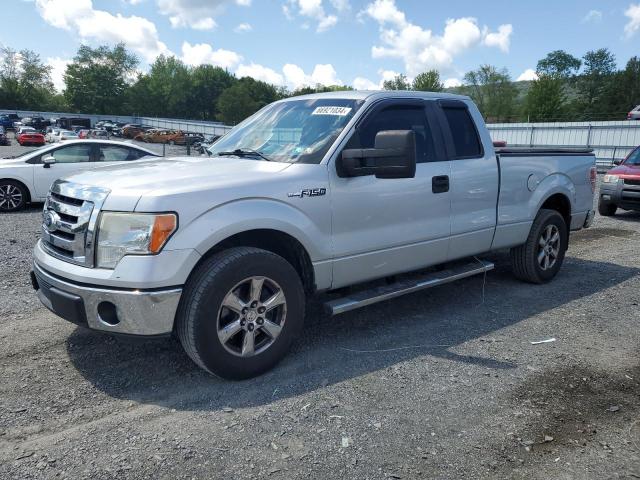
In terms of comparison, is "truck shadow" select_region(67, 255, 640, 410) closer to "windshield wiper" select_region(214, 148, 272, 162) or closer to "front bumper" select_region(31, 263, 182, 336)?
"front bumper" select_region(31, 263, 182, 336)

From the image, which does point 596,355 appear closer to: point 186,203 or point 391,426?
point 391,426

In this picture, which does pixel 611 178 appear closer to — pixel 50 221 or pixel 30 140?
pixel 50 221

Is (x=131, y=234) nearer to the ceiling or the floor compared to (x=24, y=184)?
nearer to the ceiling

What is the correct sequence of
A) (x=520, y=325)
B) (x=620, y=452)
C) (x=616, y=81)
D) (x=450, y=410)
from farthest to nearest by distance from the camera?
1. (x=616, y=81)
2. (x=520, y=325)
3. (x=450, y=410)
4. (x=620, y=452)

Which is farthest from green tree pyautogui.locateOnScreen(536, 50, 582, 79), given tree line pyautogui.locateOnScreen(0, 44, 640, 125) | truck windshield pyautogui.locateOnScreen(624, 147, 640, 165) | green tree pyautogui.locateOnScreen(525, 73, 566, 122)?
truck windshield pyautogui.locateOnScreen(624, 147, 640, 165)

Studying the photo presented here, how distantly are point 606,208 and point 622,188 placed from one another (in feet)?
2.23

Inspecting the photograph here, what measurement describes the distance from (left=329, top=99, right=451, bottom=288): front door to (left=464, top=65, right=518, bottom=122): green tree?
90.2 metres

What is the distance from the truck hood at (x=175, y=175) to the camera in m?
3.31

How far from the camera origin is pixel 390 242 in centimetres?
432

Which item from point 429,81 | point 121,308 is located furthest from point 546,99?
point 121,308

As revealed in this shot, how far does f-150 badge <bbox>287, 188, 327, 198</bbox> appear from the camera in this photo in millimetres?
3732

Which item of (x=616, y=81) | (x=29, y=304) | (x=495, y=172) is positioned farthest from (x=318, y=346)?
(x=616, y=81)

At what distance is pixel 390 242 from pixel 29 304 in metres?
3.51

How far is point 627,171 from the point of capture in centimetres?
1134
